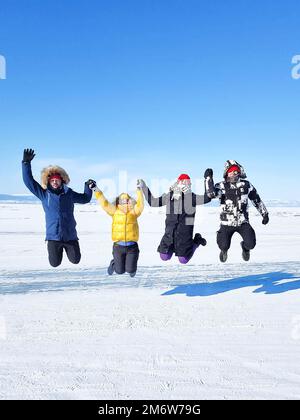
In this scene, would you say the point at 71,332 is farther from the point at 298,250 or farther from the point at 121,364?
the point at 298,250

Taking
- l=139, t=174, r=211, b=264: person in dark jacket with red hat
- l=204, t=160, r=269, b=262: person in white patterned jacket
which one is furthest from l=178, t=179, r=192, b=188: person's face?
l=204, t=160, r=269, b=262: person in white patterned jacket

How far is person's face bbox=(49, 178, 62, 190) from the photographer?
6109 mm

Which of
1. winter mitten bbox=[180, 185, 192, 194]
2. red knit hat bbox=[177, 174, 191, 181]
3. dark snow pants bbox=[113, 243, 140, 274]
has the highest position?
red knit hat bbox=[177, 174, 191, 181]

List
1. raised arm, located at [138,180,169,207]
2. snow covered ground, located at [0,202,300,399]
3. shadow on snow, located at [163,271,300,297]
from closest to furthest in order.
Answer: snow covered ground, located at [0,202,300,399]
raised arm, located at [138,180,169,207]
shadow on snow, located at [163,271,300,297]

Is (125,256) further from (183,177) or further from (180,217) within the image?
(183,177)

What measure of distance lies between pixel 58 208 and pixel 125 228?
3.63 ft

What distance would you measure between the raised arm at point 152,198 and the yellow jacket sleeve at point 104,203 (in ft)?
1.92

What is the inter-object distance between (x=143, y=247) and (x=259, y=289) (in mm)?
8912

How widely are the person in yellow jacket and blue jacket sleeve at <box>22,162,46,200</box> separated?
0.88m

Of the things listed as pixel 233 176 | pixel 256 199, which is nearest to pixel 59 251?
pixel 233 176

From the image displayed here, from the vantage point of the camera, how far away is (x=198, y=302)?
823 cm

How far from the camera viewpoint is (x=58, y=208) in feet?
20.0

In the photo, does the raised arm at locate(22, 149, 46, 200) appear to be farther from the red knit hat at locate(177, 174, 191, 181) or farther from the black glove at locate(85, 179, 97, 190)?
the red knit hat at locate(177, 174, 191, 181)
